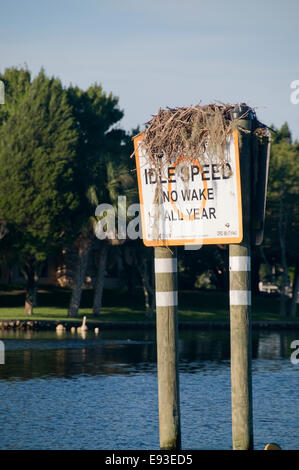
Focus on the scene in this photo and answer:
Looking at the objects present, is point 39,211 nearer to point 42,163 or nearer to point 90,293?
point 42,163

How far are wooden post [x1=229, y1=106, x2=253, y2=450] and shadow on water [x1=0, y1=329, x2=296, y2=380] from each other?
55.5 feet

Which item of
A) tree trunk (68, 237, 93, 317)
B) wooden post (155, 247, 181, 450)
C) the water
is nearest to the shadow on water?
the water

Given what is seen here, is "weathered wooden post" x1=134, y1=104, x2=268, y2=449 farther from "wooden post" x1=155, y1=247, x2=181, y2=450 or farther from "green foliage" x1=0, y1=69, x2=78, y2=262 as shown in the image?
"green foliage" x1=0, y1=69, x2=78, y2=262

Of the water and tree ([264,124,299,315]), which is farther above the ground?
tree ([264,124,299,315])

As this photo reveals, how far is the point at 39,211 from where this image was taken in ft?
160

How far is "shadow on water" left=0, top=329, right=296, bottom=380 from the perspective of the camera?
2892 cm

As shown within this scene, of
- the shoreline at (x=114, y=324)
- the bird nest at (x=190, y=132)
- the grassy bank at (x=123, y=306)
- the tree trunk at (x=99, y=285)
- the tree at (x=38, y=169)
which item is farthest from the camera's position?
the tree trunk at (x=99, y=285)

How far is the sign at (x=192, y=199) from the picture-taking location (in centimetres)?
997

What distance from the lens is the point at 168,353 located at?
1040 centimetres

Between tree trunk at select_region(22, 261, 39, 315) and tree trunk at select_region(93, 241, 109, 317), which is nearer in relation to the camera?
tree trunk at select_region(22, 261, 39, 315)

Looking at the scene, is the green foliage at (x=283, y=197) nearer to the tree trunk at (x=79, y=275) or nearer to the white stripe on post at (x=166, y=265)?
the tree trunk at (x=79, y=275)

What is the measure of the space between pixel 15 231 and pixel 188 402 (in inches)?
1128

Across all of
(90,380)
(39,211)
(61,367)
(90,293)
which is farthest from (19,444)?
(90,293)

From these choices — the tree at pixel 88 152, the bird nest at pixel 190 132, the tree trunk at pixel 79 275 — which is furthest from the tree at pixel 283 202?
the bird nest at pixel 190 132
